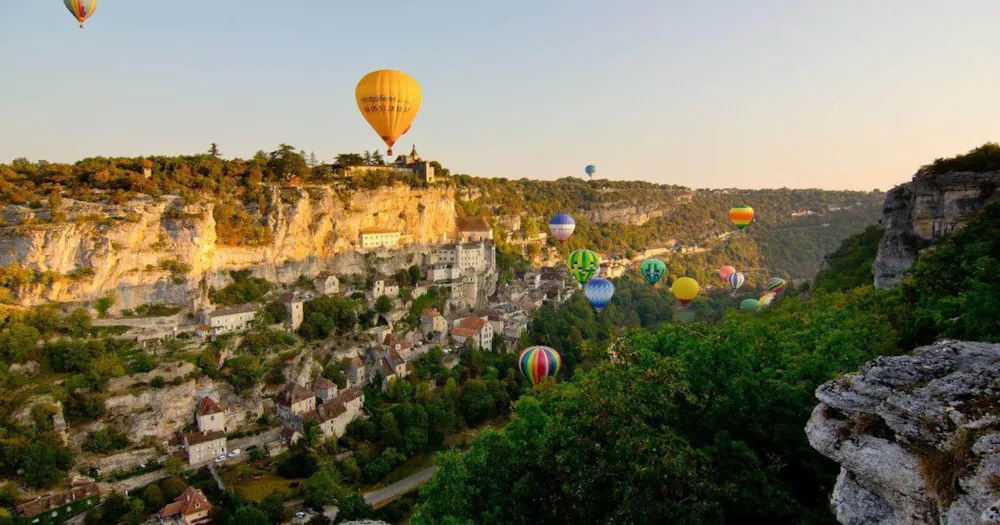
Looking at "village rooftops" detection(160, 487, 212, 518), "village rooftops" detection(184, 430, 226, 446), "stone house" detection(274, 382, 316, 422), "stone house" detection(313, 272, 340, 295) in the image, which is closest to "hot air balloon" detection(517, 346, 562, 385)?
"stone house" detection(274, 382, 316, 422)

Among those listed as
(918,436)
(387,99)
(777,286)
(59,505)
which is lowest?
(59,505)

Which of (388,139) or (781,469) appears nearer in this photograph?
(781,469)

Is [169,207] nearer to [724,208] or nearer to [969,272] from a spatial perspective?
[969,272]

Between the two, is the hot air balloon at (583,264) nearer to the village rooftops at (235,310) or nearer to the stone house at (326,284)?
the stone house at (326,284)

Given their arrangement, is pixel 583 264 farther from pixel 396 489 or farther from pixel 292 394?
pixel 396 489

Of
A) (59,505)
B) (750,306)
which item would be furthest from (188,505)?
(750,306)

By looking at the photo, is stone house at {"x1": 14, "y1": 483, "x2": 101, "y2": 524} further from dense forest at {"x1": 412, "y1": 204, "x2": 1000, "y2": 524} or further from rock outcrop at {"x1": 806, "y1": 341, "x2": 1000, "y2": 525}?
rock outcrop at {"x1": 806, "y1": 341, "x2": 1000, "y2": 525}

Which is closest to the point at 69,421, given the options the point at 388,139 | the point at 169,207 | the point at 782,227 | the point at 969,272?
the point at 169,207

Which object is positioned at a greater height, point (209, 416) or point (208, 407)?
point (208, 407)
